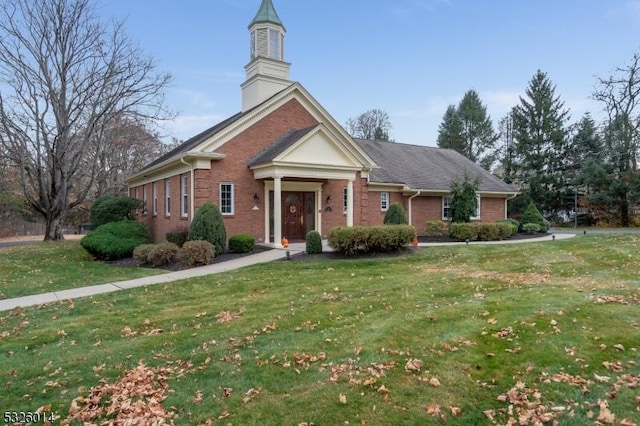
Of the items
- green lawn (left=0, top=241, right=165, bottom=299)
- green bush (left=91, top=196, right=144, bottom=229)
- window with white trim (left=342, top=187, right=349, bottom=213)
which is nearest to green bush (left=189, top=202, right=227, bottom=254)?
green lawn (left=0, top=241, right=165, bottom=299)

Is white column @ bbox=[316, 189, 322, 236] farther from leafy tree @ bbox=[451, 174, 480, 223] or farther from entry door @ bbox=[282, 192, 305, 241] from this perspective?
leafy tree @ bbox=[451, 174, 480, 223]

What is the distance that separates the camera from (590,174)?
31000 millimetres

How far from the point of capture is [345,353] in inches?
196

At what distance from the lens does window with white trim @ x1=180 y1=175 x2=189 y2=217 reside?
1625 cm

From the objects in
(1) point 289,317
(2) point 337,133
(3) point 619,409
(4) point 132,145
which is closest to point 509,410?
(3) point 619,409

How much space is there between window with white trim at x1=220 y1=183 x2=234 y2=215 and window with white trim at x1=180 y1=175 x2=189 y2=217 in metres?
1.64

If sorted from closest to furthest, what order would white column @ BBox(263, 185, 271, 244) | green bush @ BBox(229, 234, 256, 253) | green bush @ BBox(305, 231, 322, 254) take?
green bush @ BBox(305, 231, 322, 254) < green bush @ BBox(229, 234, 256, 253) < white column @ BBox(263, 185, 271, 244)

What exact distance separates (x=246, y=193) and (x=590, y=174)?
28.2 m

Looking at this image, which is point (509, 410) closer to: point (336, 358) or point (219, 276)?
point (336, 358)

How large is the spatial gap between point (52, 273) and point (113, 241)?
10.2 ft

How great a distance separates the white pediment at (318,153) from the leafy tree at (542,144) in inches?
A: 1076

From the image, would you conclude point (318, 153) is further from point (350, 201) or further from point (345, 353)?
→ point (345, 353)

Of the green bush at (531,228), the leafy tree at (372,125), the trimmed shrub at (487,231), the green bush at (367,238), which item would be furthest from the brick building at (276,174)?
the leafy tree at (372,125)

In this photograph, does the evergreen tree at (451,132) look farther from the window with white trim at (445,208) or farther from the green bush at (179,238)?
the green bush at (179,238)
